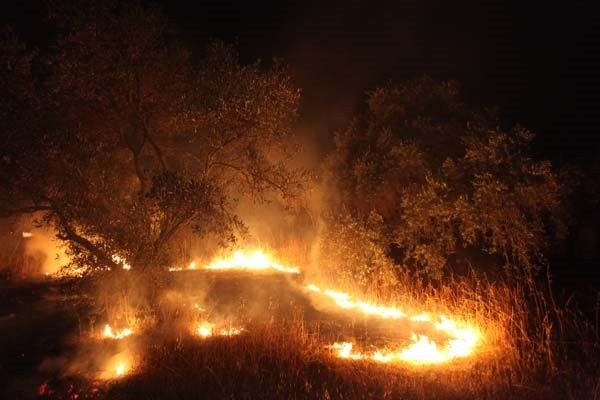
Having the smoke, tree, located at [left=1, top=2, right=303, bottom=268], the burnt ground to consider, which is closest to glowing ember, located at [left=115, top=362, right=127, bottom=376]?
the burnt ground

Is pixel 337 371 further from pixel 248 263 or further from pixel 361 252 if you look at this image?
pixel 248 263

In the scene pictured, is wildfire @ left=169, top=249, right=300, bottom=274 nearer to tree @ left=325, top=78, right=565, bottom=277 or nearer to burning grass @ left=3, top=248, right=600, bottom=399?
tree @ left=325, top=78, right=565, bottom=277

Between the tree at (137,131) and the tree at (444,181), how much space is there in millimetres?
2677

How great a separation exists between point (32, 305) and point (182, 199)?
20.0 ft

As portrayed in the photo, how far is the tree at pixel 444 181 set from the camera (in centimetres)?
1144

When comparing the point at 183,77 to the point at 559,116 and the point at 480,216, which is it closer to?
the point at 480,216

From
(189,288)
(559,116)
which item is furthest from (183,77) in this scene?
(559,116)

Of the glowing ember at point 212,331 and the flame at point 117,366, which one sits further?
the glowing ember at point 212,331

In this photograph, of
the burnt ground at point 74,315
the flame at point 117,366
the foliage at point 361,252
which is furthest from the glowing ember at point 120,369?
the foliage at point 361,252

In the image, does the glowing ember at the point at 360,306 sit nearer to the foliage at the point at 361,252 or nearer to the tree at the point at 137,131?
the foliage at the point at 361,252

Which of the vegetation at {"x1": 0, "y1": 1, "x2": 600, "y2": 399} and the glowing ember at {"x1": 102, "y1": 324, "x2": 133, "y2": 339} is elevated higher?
the vegetation at {"x1": 0, "y1": 1, "x2": 600, "y2": 399}

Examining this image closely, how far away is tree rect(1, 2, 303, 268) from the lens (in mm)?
10516

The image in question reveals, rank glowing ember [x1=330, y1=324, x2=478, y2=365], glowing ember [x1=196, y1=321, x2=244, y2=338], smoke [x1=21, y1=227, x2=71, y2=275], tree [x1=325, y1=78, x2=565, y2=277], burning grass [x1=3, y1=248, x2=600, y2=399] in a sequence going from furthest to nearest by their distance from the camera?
1. smoke [x1=21, y1=227, x2=71, y2=275]
2. tree [x1=325, y1=78, x2=565, y2=277]
3. glowing ember [x1=196, y1=321, x2=244, y2=338]
4. glowing ember [x1=330, y1=324, x2=478, y2=365]
5. burning grass [x1=3, y1=248, x2=600, y2=399]

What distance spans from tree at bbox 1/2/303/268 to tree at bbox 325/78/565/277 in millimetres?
2677
